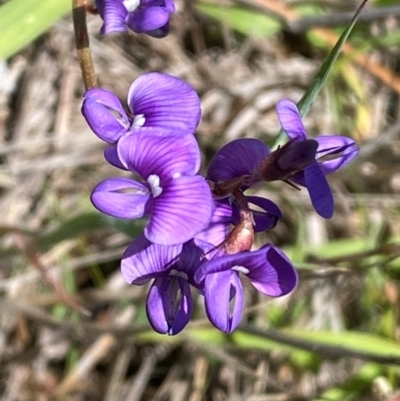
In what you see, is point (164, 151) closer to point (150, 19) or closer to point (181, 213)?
point (181, 213)

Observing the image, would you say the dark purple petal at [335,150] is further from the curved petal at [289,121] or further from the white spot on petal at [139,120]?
the white spot on petal at [139,120]

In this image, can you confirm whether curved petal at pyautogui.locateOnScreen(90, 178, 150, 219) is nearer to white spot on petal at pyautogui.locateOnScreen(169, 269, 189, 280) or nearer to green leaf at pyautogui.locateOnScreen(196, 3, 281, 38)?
white spot on petal at pyautogui.locateOnScreen(169, 269, 189, 280)

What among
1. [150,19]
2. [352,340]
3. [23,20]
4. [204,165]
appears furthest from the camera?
[204,165]

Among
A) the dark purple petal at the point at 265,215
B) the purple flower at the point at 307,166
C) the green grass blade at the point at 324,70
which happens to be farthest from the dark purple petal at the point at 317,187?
the green grass blade at the point at 324,70

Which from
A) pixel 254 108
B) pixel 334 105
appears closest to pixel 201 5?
pixel 254 108

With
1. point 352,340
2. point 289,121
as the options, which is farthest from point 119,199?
point 352,340

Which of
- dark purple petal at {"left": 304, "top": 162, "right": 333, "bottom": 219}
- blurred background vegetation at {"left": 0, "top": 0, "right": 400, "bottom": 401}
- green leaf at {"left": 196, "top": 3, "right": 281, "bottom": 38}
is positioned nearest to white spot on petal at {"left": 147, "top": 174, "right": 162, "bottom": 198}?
dark purple petal at {"left": 304, "top": 162, "right": 333, "bottom": 219}
